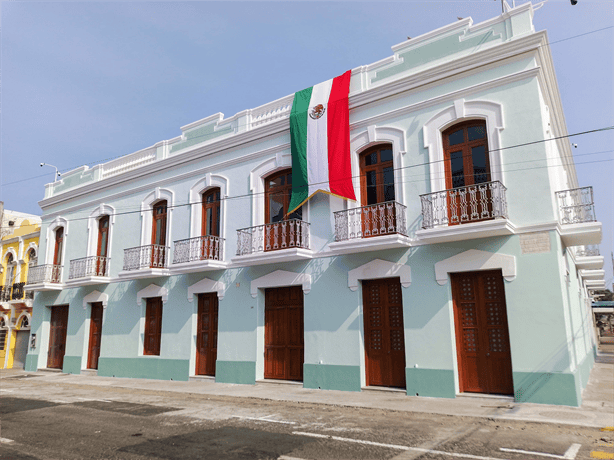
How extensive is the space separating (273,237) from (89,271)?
889 cm

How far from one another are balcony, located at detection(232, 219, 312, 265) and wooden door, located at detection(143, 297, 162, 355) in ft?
15.3

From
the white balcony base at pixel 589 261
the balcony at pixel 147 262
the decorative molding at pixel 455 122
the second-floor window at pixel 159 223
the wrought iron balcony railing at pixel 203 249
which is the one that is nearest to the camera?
the decorative molding at pixel 455 122

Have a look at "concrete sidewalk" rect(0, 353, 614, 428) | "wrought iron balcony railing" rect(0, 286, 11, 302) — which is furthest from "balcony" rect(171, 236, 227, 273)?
"wrought iron balcony railing" rect(0, 286, 11, 302)

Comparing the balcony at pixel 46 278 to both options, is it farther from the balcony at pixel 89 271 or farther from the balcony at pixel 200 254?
the balcony at pixel 200 254

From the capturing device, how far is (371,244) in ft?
37.1

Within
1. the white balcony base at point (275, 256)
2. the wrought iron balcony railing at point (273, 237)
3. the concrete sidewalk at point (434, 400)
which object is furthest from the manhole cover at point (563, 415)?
the wrought iron balcony railing at point (273, 237)

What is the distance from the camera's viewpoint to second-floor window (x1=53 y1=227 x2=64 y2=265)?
20625mm

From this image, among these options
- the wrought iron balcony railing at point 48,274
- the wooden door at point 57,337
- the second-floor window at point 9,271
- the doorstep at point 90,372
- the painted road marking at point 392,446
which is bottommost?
the painted road marking at point 392,446

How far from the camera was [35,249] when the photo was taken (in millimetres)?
23312

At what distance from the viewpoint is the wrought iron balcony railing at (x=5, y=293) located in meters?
23.5

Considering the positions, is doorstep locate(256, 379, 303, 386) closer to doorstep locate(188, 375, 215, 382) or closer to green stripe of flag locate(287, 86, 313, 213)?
doorstep locate(188, 375, 215, 382)

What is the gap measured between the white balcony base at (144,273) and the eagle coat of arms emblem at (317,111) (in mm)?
7074

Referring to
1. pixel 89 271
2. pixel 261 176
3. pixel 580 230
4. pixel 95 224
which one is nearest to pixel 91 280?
pixel 89 271

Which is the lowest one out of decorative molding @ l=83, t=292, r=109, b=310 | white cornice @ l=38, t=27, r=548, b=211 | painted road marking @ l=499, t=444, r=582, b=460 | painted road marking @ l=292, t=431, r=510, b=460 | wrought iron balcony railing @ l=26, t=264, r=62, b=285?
painted road marking @ l=499, t=444, r=582, b=460
